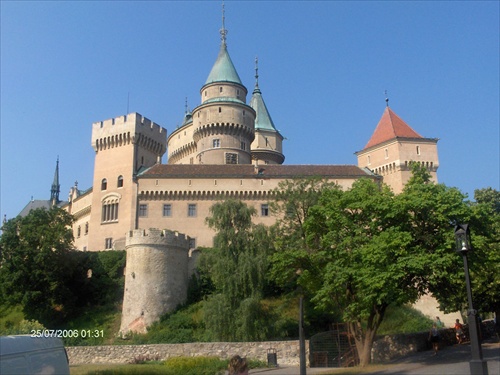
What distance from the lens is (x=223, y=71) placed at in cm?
6531

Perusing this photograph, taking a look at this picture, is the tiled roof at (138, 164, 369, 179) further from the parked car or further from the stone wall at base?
the parked car

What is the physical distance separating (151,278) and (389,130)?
3379 cm

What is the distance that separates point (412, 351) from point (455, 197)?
8.19m

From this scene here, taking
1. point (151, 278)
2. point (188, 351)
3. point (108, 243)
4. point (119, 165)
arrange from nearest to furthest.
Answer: point (188, 351) → point (151, 278) → point (108, 243) → point (119, 165)

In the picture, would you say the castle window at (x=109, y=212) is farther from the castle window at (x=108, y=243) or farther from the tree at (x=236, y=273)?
the tree at (x=236, y=273)

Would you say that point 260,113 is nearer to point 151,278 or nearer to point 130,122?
point 130,122

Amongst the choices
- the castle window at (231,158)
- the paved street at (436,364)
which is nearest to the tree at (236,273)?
the paved street at (436,364)

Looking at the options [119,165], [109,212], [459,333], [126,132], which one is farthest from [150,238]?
[459,333]

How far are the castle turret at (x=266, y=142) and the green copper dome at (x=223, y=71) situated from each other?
10.5m

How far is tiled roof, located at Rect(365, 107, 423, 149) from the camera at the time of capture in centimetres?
5981

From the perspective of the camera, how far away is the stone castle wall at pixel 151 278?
39.3 meters

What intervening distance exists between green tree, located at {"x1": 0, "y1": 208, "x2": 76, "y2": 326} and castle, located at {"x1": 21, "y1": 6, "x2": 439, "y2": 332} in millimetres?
7342

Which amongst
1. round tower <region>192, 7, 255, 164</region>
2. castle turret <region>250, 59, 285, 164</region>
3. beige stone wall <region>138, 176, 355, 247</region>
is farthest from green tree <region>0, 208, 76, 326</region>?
castle turret <region>250, 59, 285, 164</region>

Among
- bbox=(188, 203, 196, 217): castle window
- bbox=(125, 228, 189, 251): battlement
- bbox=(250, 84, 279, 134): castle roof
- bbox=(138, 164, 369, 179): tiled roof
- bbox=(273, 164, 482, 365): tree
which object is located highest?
bbox=(250, 84, 279, 134): castle roof
